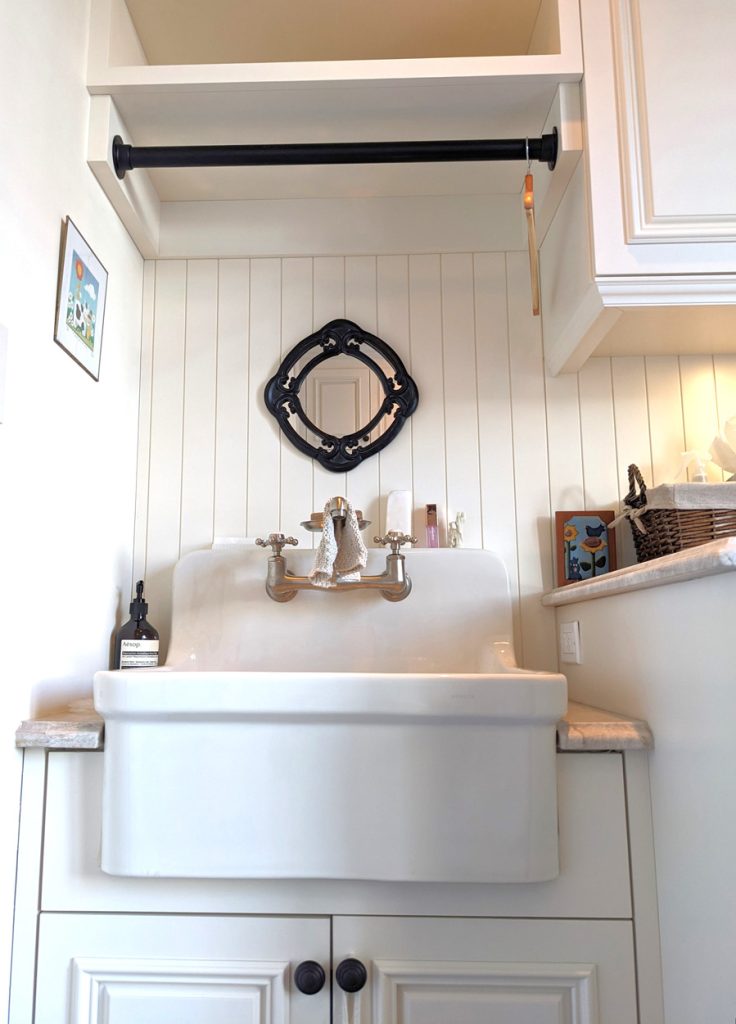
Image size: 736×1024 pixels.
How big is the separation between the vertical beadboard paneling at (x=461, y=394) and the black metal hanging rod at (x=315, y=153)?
0.34 m

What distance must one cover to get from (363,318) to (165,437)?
537mm

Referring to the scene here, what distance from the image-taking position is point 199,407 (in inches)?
71.0

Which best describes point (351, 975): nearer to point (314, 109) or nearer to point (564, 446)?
point (564, 446)

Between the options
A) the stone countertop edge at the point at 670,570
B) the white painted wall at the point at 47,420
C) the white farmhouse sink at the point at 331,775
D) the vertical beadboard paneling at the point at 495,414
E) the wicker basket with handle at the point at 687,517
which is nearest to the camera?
the stone countertop edge at the point at 670,570

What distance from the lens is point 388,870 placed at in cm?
100

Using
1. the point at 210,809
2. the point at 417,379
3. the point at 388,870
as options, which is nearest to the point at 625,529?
the point at 417,379

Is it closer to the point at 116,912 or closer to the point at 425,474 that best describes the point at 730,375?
the point at 425,474

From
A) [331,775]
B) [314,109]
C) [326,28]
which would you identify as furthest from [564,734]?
[326,28]

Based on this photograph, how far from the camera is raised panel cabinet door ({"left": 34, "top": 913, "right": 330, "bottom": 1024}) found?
1.03 metres

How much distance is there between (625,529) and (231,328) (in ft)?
3.32

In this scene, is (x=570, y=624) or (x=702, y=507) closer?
(x=702, y=507)

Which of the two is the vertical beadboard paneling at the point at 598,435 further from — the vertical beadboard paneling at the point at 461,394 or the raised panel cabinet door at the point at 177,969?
the raised panel cabinet door at the point at 177,969

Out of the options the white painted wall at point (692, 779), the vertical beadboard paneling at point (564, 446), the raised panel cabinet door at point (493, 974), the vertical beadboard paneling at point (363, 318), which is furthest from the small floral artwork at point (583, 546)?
the raised panel cabinet door at point (493, 974)

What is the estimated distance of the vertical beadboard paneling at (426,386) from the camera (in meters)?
1.75
